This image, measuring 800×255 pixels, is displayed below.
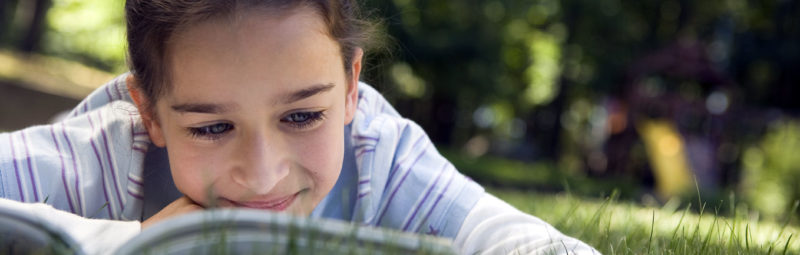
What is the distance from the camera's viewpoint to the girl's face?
5.86ft

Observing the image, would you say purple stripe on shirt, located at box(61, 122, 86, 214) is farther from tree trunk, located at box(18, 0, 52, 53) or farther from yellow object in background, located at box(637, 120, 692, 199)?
tree trunk, located at box(18, 0, 52, 53)

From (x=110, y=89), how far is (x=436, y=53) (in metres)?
11.5

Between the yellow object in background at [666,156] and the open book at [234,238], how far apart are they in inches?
474

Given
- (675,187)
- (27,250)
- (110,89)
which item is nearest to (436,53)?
(675,187)

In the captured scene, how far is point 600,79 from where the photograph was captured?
16.7 metres

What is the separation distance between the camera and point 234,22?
1.87 m

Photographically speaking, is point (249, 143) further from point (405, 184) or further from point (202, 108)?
point (405, 184)

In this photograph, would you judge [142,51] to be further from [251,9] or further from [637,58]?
[637,58]

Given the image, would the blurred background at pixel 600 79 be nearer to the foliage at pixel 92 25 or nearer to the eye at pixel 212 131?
the foliage at pixel 92 25

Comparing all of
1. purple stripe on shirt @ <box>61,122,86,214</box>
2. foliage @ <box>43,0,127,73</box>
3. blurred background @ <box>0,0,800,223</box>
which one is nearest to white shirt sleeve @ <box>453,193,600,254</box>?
purple stripe on shirt @ <box>61,122,86,214</box>

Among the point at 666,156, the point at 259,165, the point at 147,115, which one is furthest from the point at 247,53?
the point at 666,156

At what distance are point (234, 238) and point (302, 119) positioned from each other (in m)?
0.80

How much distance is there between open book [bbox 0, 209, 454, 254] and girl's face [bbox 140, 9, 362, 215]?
612mm

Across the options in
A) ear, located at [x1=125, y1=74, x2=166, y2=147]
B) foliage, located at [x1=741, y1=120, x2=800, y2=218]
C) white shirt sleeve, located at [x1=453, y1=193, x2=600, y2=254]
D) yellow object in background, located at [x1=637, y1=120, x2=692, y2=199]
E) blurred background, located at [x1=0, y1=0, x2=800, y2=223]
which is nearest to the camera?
white shirt sleeve, located at [x1=453, y1=193, x2=600, y2=254]
